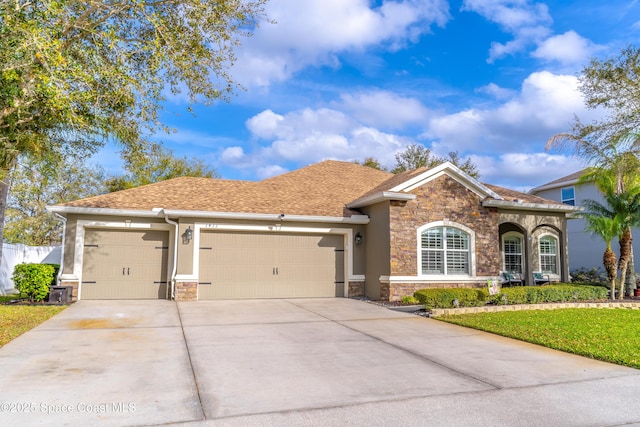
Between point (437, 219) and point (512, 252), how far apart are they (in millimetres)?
4773

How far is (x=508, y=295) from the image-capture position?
1191cm

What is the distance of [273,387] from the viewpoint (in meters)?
4.93

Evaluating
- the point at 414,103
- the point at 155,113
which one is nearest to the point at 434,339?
the point at 155,113

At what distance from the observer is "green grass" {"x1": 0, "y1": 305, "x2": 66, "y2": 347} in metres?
7.70

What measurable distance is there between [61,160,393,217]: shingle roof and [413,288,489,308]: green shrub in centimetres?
464

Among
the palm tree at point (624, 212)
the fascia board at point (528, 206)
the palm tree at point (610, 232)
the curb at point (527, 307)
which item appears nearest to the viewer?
the curb at point (527, 307)

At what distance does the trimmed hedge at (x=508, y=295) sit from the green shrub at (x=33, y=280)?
34.5 ft

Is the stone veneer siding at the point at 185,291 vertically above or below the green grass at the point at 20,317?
above

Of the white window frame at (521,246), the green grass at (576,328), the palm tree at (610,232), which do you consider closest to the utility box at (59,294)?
the green grass at (576,328)

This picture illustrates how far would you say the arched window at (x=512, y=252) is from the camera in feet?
54.4

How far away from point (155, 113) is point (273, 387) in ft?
24.5

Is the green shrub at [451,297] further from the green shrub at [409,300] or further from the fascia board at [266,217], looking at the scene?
the fascia board at [266,217]

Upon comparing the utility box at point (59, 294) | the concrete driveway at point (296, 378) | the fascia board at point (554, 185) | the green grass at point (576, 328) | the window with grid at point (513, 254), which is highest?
the fascia board at point (554, 185)

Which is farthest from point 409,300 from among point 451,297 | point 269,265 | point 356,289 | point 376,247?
point 269,265
